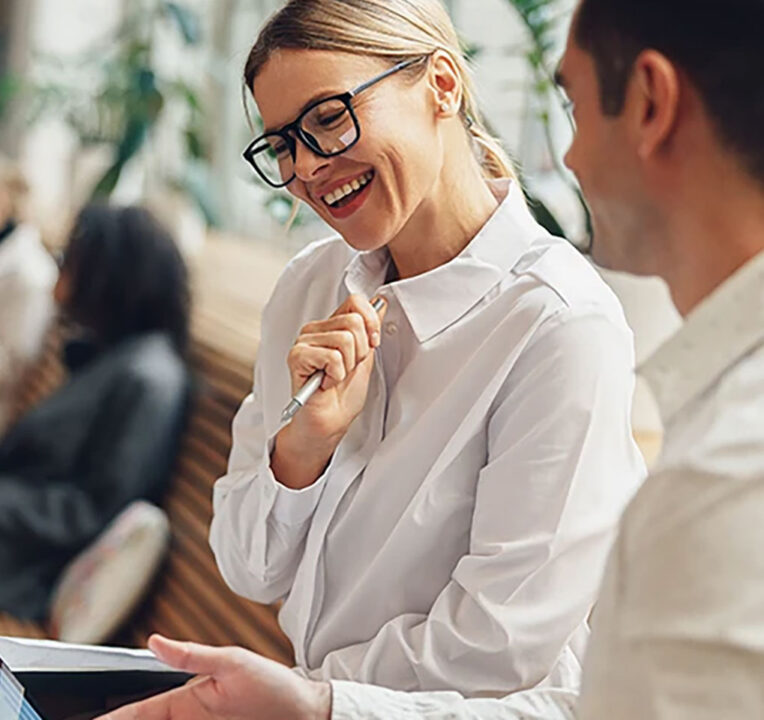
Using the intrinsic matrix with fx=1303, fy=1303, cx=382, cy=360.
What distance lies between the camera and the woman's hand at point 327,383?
1253mm

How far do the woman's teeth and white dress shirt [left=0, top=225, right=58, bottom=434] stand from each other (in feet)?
7.52

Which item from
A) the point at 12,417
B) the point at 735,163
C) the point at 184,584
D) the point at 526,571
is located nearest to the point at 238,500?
the point at 526,571

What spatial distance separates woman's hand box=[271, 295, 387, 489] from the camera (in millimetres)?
1253

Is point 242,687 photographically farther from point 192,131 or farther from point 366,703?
point 192,131

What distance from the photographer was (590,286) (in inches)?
49.5

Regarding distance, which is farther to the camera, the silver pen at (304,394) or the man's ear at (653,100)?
the silver pen at (304,394)

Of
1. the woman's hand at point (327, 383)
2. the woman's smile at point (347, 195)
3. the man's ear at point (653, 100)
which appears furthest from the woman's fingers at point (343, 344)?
the man's ear at point (653, 100)

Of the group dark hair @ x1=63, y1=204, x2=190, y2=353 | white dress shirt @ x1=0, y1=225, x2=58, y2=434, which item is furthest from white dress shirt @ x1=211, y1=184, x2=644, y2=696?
white dress shirt @ x1=0, y1=225, x2=58, y2=434

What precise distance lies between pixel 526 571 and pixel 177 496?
1.53 m

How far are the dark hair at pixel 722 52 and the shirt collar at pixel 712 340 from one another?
0.07m

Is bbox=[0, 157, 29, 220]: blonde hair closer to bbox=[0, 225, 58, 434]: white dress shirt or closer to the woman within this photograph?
bbox=[0, 225, 58, 434]: white dress shirt

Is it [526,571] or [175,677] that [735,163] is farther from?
[175,677]

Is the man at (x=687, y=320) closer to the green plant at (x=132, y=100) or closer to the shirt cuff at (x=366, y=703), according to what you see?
the shirt cuff at (x=366, y=703)

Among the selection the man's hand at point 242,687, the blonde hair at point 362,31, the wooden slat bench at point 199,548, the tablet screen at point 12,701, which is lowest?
the wooden slat bench at point 199,548
